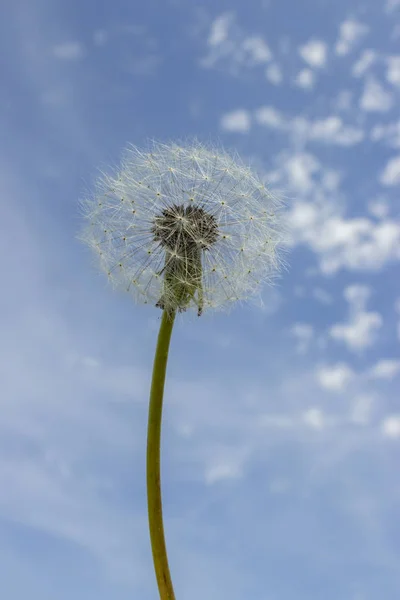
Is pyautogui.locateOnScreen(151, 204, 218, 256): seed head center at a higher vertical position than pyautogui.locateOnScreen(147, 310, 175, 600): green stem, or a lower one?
higher

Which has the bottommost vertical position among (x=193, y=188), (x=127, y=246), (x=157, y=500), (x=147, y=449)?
(x=157, y=500)

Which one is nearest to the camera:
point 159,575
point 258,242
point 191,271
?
point 159,575

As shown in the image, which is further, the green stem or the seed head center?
the seed head center

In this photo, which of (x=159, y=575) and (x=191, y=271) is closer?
(x=159, y=575)

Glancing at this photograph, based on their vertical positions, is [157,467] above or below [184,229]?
below

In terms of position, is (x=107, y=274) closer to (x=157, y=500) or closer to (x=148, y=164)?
(x=148, y=164)

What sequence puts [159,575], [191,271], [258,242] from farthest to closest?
[258,242]
[191,271]
[159,575]

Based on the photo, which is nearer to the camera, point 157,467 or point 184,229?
point 157,467

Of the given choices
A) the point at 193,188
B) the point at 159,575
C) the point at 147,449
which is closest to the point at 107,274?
the point at 193,188
